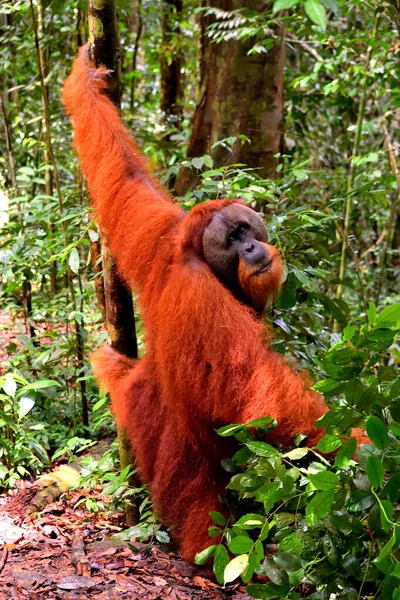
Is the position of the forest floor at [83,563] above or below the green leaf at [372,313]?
below

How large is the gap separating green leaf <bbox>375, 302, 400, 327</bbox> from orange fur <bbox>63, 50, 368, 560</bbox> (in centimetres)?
85

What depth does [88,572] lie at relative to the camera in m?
2.73

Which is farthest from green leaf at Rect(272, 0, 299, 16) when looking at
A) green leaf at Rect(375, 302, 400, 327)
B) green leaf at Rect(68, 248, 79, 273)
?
green leaf at Rect(68, 248, 79, 273)

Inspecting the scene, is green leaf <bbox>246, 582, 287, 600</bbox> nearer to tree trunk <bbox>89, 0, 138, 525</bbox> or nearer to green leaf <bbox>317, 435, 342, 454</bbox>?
green leaf <bbox>317, 435, 342, 454</bbox>

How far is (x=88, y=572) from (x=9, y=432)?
1182 millimetres

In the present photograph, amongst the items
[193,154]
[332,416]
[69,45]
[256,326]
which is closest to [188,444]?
[256,326]

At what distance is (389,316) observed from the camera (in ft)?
5.63

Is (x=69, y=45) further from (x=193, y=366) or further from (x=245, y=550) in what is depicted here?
(x=245, y=550)

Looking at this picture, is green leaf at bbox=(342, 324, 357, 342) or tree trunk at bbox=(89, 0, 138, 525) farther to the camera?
tree trunk at bbox=(89, 0, 138, 525)

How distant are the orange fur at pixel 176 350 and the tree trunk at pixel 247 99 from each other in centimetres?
200

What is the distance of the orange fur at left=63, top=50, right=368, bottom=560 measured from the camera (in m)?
2.59

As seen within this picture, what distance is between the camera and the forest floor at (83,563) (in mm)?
2600

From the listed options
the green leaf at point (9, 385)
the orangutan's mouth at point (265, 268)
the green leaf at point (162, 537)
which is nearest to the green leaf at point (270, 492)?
the orangutan's mouth at point (265, 268)

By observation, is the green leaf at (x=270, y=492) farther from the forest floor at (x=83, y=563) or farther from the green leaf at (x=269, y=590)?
the forest floor at (x=83, y=563)
